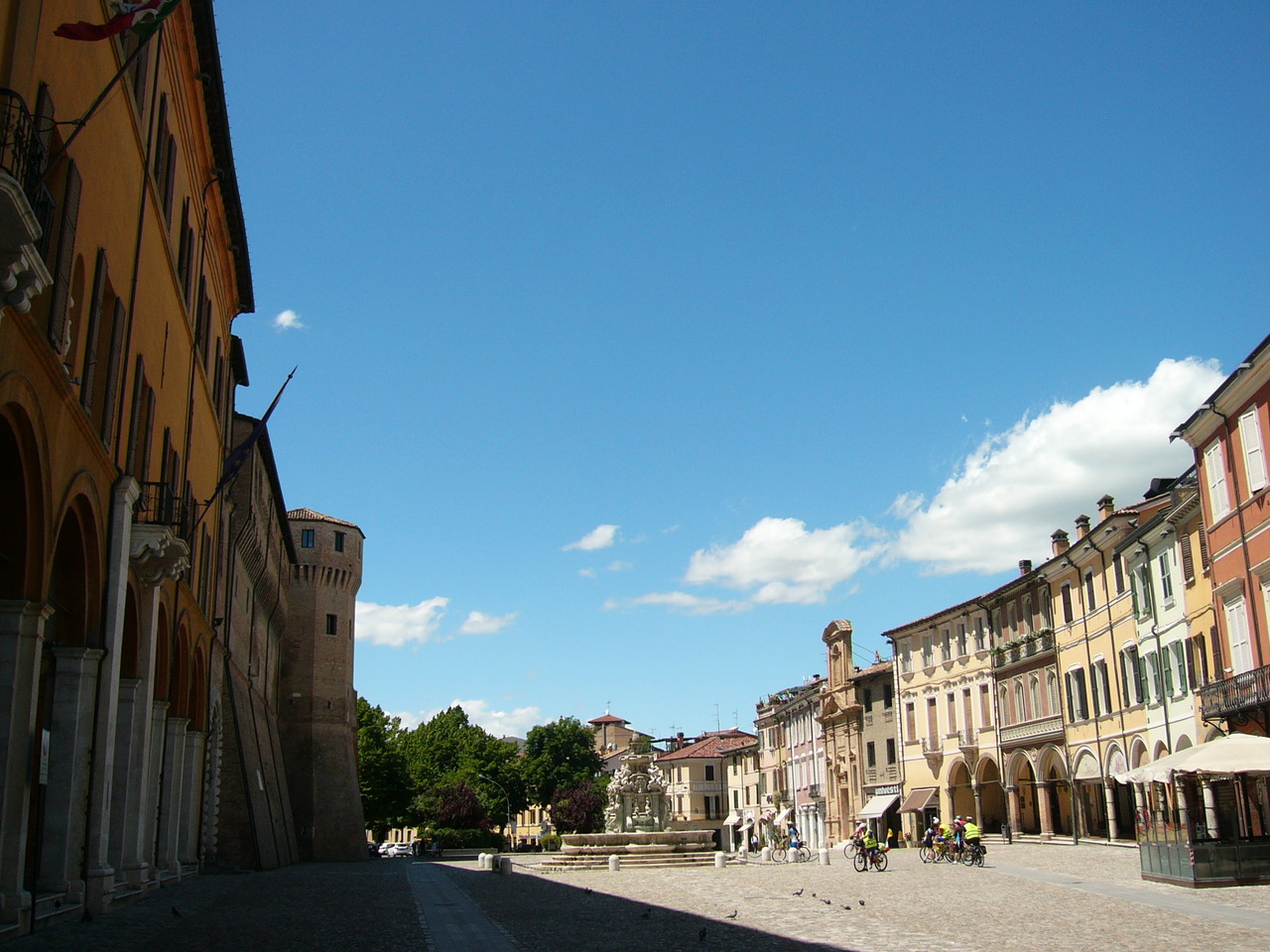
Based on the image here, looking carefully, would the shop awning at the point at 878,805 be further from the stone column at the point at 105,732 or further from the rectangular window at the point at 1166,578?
the stone column at the point at 105,732

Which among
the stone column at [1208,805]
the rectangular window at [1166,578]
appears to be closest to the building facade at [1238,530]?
the stone column at [1208,805]

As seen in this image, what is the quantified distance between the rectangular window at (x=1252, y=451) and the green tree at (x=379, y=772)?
235 feet

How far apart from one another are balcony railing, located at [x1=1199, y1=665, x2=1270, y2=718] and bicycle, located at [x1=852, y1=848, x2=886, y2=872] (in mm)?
10033

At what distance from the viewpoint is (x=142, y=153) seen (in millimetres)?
20953

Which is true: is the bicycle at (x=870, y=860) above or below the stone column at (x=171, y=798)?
below

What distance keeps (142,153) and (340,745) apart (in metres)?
48.8

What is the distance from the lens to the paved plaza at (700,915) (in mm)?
14312

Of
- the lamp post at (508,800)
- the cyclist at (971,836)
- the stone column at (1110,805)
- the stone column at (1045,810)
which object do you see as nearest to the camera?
the cyclist at (971,836)

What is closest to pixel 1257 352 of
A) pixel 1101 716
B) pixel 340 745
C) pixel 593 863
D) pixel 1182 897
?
pixel 1182 897

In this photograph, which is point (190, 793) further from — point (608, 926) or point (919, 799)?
point (919, 799)

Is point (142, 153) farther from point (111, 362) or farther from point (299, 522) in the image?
point (299, 522)

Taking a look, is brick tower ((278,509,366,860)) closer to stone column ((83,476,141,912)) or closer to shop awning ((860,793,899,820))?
shop awning ((860,793,899,820))

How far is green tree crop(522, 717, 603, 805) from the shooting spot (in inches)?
3893

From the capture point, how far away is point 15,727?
46.4ft
